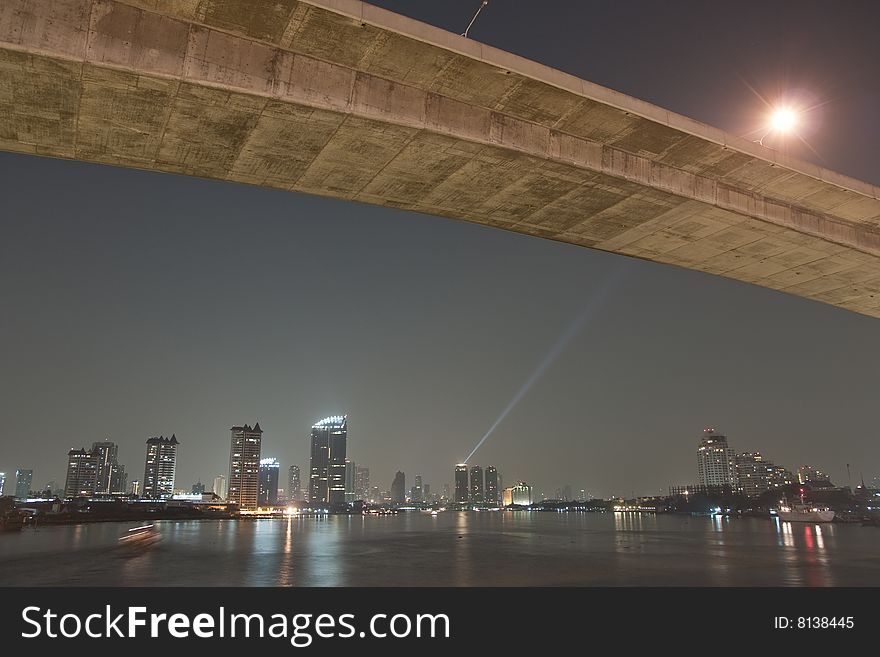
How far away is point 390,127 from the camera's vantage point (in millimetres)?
13141

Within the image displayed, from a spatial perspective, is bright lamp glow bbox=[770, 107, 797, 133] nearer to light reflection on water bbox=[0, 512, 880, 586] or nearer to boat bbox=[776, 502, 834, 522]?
light reflection on water bbox=[0, 512, 880, 586]

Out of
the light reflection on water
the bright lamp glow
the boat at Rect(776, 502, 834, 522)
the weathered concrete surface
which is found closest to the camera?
the weathered concrete surface

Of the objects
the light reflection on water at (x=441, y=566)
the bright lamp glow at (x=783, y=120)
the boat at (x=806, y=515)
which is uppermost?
the bright lamp glow at (x=783, y=120)

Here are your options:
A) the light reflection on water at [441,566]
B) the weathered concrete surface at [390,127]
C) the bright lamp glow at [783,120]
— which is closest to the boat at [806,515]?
the light reflection on water at [441,566]

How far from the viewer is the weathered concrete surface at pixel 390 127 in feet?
36.8

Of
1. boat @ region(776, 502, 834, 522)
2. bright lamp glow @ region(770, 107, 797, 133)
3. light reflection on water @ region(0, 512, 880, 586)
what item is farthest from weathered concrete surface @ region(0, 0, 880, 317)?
boat @ region(776, 502, 834, 522)

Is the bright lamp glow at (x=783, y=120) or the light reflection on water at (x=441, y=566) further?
the light reflection on water at (x=441, y=566)

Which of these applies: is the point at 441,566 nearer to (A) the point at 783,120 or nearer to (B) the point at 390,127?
(A) the point at 783,120

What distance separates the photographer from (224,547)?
7838cm

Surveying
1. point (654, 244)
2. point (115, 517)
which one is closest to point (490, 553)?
point (654, 244)

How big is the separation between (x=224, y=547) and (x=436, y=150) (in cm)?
7645

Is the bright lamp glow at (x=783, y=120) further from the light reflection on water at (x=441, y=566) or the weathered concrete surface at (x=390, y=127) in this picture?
the light reflection on water at (x=441, y=566)

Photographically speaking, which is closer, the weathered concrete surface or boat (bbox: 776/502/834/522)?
the weathered concrete surface

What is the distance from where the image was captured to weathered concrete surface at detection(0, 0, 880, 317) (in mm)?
11227
